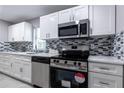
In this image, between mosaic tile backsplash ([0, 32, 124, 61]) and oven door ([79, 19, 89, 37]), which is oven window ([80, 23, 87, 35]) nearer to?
oven door ([79, 19, 89, 37])

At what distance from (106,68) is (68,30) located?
48.2 inches

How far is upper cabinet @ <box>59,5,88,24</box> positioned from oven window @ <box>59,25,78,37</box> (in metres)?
0.18

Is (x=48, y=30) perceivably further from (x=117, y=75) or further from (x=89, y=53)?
(x=117, y=75)

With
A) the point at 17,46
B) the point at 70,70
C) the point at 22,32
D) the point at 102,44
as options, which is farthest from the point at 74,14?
the point at 17,46

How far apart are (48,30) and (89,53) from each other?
127 centimetres

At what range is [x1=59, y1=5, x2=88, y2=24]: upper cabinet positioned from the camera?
2.19 meters

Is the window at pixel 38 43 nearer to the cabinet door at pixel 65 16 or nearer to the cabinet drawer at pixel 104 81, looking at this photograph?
the cabinet door at pixel 65 16

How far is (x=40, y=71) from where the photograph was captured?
2393mm

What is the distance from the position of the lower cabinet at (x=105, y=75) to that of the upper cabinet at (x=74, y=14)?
1.10 meters

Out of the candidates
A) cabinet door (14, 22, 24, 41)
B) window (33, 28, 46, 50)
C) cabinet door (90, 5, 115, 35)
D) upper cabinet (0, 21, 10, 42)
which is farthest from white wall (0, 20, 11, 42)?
cabinet door (90, 5, 115, 35)

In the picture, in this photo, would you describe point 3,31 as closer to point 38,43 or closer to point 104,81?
point 38,43

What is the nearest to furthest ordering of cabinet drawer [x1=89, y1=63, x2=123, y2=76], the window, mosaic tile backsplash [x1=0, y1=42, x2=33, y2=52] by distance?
cabinet drawer [x1=89, y1=63, x2=123, y2=76]
the window
mosaic tile backsplash [x1=0, y1=42, x2=33, y2=52]
